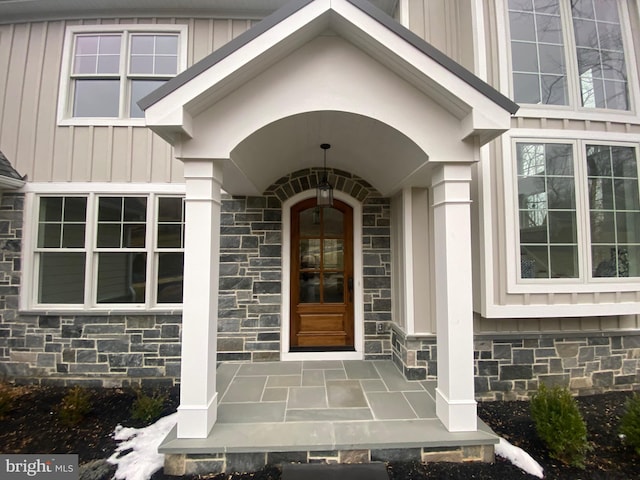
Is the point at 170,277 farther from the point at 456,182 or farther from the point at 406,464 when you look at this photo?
the point at 456,182

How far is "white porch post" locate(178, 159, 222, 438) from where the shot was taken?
2.49 meters

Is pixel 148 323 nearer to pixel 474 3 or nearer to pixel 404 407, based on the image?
pixel 404 407

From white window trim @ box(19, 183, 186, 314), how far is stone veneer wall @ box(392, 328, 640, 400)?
346cm

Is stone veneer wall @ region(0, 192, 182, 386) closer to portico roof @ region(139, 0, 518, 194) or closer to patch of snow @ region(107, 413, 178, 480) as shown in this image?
patch of snow @ region(107, 413, 178, 480)

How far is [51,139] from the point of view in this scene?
170 inches

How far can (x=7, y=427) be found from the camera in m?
3.21

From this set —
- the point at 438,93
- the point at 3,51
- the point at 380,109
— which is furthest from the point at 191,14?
the point at 438,93

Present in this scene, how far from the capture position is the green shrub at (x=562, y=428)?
2.54 metres

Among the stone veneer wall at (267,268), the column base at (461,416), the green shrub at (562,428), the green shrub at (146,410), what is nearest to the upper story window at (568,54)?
the stone veneer wall at (267,268)

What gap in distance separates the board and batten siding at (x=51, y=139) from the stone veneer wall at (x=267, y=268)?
1.30 metres

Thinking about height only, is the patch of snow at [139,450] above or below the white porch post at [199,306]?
below

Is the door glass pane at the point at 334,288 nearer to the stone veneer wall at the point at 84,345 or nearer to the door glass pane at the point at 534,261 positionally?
the stone veneer wall at the point at 84,345

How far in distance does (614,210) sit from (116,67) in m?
7.36

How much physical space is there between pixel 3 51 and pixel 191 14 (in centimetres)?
291
